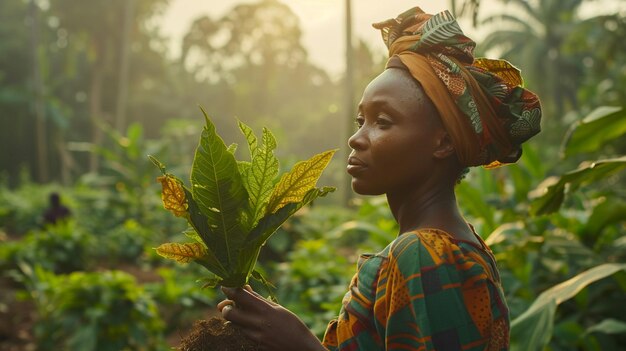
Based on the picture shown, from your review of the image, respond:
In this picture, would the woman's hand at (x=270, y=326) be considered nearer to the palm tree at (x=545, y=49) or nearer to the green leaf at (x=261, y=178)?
the green leaf at (x=261, y=178)

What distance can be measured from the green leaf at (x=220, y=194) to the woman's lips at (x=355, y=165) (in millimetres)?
227

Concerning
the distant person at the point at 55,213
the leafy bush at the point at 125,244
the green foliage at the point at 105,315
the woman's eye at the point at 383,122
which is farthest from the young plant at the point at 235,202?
the distant person at the point at 55,213

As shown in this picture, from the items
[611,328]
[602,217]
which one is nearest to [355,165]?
[611,328]

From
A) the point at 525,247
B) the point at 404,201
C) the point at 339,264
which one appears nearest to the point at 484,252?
the point at 404,201

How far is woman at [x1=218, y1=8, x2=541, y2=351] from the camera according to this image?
4.20ft

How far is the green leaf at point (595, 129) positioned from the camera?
2.94m

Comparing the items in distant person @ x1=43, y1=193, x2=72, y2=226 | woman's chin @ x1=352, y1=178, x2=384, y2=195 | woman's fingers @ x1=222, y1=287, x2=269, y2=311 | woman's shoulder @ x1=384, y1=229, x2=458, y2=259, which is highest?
woman's chin @ x1=352, y1=178, x2=384, y2=195

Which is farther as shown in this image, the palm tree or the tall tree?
the palm tree

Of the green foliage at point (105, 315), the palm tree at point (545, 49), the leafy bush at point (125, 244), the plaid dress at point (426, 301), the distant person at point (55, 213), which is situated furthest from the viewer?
the palm tree at point (545, 49)

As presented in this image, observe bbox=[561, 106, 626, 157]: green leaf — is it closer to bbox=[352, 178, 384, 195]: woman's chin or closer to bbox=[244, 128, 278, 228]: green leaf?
bbox=[352, 178, 384, 195]: woman's chin

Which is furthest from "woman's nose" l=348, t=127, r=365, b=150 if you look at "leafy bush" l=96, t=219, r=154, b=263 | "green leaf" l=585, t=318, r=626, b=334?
"leafy bush" l=96, t=219, r=154, b=263

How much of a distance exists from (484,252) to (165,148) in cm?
889

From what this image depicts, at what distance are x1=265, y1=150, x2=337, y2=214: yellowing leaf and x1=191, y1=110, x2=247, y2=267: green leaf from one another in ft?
0.22

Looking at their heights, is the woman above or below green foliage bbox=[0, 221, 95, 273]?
above
